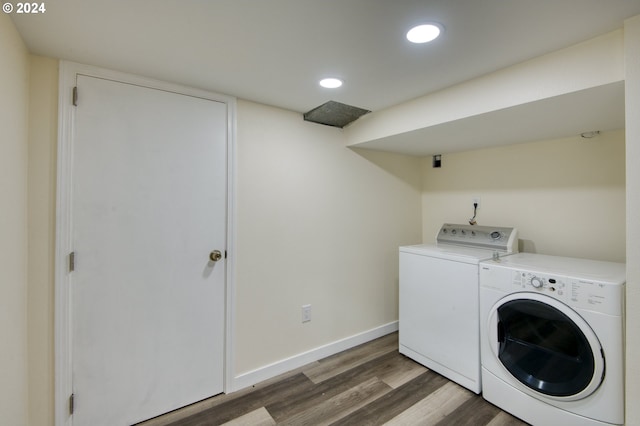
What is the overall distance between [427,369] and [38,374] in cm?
247

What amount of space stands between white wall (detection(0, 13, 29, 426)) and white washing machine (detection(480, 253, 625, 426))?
2.48 metres

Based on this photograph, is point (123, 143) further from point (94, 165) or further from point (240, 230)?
point (240, 230)

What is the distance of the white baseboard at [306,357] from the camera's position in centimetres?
203

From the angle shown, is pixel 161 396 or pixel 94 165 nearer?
pixel 94 165

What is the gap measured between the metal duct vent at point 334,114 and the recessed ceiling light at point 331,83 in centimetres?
24

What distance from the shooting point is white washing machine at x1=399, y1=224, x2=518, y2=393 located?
77.7 inches

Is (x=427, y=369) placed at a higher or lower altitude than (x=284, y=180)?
lower

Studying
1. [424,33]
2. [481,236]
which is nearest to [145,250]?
[424,33]

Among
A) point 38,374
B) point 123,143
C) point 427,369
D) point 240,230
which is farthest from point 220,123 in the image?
point 427,369

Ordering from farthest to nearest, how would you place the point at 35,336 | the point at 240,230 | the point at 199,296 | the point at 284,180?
the point at 284,180 < the point at 240,230 < the point at 199,296 < the point at 35,336

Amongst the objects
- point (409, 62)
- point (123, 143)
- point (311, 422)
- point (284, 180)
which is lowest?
point (311, 422)

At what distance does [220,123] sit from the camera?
193 cm

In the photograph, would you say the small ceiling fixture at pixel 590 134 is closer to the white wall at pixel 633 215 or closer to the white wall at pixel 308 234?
the white wall at pixel 633 215

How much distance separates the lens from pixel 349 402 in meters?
1.89
